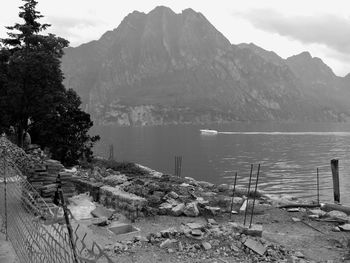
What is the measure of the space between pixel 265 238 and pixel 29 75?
21115 mm

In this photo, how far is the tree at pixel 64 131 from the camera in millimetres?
32656

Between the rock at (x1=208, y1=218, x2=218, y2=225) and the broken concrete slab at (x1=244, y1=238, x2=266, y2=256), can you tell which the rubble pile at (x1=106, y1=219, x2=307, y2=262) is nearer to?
the broken concrete slab at (x1=244, y1=238, x2=266, y2=256)

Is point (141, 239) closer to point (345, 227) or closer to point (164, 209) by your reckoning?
point (164, 209)

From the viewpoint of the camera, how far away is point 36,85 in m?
28.2

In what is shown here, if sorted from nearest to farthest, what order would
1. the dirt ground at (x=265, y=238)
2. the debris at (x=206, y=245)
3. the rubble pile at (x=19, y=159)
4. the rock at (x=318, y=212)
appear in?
the dirt ground at (x=265, y=238) < the debris at (x=206, y=245) < the rubble pile at (x=19, y=159) < the rock at (x=318, y=212)

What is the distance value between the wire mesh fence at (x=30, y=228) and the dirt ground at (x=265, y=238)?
1907mm

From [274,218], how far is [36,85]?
65.2 ft

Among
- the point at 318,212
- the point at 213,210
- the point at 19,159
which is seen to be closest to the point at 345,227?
the point at 318,212

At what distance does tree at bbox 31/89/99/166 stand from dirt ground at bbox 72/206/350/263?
65.7 ft

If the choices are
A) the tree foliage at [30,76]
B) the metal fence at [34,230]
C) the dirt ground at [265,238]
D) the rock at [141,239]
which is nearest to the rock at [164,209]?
the dirt ground at [265,238]

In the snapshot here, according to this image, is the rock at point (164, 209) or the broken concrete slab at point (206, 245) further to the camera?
the rock at point (164, 209)

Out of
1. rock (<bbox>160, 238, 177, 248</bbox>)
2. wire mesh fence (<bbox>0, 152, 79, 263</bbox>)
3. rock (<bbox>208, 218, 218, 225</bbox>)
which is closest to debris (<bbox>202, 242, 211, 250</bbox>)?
rock (<bbox>160, 238, 177, 248</bbox>)

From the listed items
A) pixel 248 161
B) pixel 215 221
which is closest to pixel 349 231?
pixel 215 221

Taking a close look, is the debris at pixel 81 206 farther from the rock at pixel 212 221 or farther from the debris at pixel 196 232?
the rock at pixel 212 221
